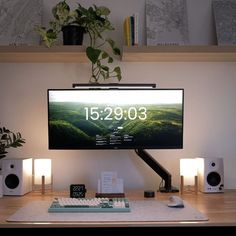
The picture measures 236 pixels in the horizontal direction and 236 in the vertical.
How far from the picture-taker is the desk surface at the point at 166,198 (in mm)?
1471

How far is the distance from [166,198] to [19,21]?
5.07 ft

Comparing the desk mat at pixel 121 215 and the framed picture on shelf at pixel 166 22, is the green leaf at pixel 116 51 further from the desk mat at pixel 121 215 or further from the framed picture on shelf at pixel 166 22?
the desk mat at pixel 121 215

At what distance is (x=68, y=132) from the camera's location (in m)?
2.14

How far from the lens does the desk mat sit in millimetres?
1520

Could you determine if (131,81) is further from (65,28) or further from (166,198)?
(166,198)

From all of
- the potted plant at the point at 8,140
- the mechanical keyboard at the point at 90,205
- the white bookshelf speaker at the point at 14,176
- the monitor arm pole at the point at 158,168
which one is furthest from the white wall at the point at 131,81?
the mechanical keyboard at the point at 90,205

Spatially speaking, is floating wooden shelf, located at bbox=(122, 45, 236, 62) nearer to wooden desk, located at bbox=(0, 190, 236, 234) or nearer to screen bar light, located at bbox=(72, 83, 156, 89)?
screen bar light, located at bbox=(72, 83, 156, 89)

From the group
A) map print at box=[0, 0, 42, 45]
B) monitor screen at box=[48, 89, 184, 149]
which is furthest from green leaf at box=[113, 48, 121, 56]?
map print at box=[0, 0, 42, 45]

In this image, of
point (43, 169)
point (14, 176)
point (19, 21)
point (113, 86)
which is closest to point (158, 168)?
point (113, 86)

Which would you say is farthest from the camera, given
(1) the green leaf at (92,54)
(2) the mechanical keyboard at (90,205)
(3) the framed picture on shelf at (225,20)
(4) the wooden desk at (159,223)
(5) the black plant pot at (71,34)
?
(3) the framed picture on shelf at (225,20)

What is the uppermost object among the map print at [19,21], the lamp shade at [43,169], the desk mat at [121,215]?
the map print at [19,21]

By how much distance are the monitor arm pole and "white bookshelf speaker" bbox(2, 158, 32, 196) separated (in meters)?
0.74

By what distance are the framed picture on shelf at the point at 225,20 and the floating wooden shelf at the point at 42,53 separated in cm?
96

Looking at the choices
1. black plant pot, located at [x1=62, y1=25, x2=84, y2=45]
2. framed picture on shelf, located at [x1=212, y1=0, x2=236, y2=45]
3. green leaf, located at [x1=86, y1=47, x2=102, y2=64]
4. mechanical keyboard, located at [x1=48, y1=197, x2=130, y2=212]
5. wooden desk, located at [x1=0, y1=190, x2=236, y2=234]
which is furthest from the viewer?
framed picture on shelf, located at [x1=212, y1=0, x2=236, y2=45]
